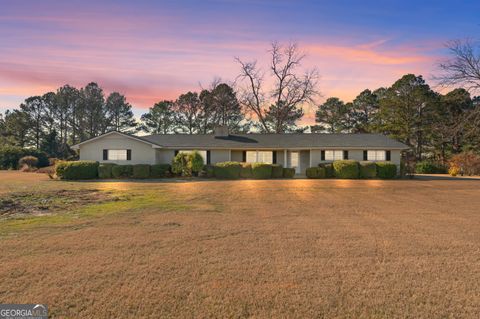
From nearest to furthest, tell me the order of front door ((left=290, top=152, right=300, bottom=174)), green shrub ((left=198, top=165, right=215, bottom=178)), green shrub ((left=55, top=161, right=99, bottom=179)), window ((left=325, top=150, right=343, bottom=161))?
1. green shrub ((left=55, top=161, right=99, bottom=179))
2. green shrub ((left=198, top=165, right=215, bottom=178))
3. window ((left=325, top=150, right=343, bottom=161))
4. front door ((left=290, top=152, right=300, bottom=174))

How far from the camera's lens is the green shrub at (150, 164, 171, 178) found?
2473 cm

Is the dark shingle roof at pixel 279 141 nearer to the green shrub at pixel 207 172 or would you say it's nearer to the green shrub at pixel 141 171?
the green shrub at pixel 207 172

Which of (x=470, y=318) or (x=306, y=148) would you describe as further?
(x=306, y=148)

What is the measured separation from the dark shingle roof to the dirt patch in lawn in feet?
46.5

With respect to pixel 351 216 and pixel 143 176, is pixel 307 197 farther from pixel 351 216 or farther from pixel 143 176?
pixel 143 176

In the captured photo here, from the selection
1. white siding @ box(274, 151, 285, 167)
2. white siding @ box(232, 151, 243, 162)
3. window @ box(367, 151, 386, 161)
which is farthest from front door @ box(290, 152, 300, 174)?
window @ box(367, 151, 386, 161)

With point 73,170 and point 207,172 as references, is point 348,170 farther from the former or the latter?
point 73,170

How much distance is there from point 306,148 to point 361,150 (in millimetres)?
4672

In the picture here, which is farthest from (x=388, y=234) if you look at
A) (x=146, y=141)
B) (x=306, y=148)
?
(x=146, y=141)

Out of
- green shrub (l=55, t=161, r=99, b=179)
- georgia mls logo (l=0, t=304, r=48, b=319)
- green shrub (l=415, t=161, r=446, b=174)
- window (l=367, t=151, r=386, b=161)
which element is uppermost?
window (l=367, t=151, r=386, b=161)

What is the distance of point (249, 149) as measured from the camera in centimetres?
2786

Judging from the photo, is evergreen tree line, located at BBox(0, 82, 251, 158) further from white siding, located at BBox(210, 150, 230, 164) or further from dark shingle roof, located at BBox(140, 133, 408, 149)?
white siding, located at BBox(210, 150, 230, 164)

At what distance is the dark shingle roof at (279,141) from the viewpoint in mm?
27109

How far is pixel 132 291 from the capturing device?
415cm
